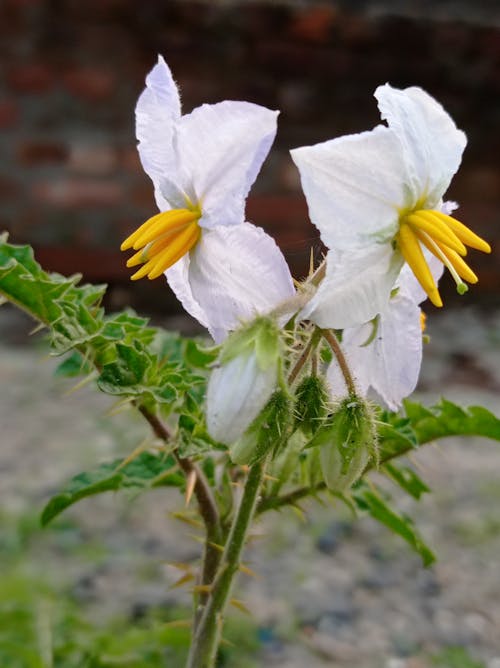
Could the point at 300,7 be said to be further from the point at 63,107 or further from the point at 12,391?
the point at 12,391

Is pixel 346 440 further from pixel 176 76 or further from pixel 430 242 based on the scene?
pixel 176 76

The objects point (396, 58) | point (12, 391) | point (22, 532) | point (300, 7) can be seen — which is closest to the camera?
point (22, 532)

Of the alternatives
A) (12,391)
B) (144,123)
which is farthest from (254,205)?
(144,123)

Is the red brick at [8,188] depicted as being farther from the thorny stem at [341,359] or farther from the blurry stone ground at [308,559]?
the thorny stem at [341,359]

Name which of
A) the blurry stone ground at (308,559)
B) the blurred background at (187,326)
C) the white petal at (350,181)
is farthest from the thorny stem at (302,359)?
the blurred background at (187,326)

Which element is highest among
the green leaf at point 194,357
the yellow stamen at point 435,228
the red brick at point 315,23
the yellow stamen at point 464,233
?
the yellow stamen at point 435,228

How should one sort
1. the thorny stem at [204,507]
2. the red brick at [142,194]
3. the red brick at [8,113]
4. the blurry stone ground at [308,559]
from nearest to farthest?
the thorny stem at [204,507] < the blurry stone ground at [308,559] < the red brick at [8,113] < the red brick at [142,194]

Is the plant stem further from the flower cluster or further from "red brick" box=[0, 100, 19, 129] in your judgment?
"red brick" box=[0, 100, 19, 129]

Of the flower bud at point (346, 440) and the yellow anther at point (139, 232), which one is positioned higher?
the yellow anther at point (139, 232)
